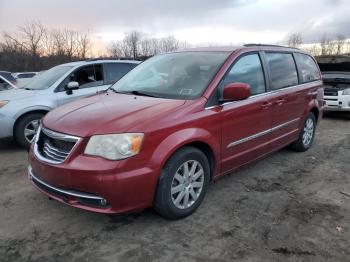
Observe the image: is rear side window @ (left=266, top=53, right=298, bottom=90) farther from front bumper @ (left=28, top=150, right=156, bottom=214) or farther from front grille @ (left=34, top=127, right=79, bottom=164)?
front grille @ (left=34, top=127, right=79, bottom=164)

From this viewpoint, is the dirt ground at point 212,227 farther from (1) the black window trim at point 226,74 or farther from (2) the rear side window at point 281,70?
(2) the rear side window at point 281,70

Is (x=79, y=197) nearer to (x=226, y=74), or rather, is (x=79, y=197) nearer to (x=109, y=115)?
(x=109, y=115)

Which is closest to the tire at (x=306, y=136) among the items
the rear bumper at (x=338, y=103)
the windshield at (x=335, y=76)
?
the rear bumper at (x=338, y=103)

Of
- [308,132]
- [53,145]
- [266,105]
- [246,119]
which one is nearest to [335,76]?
[308,132]

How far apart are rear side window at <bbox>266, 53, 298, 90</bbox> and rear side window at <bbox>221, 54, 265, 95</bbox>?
0.26 metres

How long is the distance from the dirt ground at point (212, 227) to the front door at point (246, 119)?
44 centimetres

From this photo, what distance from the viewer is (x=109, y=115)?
3568 millimetres

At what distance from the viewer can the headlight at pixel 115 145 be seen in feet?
10.6

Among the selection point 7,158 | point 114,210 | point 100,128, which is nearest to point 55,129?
point 100,128

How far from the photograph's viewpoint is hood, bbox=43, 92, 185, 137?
11.0 feet

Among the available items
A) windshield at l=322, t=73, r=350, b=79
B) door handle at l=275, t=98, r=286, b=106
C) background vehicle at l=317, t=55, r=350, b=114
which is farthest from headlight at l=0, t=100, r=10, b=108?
windshield at l=322, t=73, r=350, b=79

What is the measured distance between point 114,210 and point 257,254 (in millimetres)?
1280

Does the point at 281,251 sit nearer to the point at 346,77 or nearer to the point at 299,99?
the point at 299,99

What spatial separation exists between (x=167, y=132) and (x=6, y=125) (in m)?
4.05
